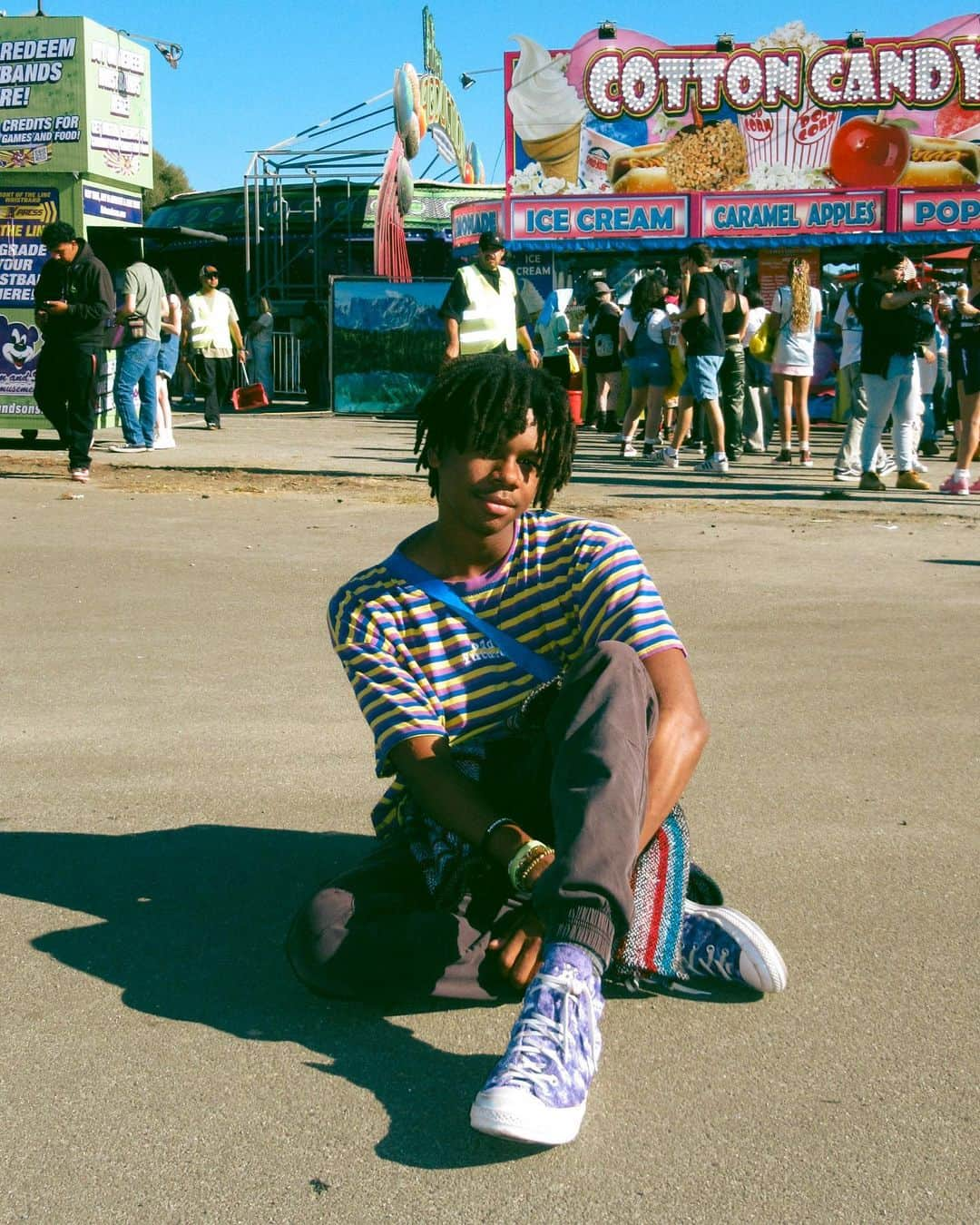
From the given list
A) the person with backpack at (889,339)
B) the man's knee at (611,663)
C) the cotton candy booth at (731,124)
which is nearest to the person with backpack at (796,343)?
the person with backpack at (889,339)

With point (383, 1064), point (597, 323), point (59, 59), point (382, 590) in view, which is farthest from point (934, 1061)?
point (597, 323)

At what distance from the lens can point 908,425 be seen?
11633mm

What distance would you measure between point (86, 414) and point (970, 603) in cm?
687

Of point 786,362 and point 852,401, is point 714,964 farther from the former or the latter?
point 786,362

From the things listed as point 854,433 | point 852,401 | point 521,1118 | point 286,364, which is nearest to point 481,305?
point 852,401

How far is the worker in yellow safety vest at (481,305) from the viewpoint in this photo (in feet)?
35.9

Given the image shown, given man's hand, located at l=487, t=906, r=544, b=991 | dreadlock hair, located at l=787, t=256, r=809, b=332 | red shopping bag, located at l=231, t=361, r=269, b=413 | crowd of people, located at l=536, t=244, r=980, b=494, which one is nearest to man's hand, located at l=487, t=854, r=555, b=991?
man's hand, located at l=487, t=906, r=544, b=991

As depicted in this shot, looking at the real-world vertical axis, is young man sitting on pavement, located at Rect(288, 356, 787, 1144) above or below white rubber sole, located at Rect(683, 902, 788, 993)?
above

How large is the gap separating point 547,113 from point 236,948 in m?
22.0

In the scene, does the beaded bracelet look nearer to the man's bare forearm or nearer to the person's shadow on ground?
the man's bare forearm

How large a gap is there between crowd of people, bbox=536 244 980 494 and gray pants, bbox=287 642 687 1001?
877 centimetres

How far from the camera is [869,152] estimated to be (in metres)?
22.7

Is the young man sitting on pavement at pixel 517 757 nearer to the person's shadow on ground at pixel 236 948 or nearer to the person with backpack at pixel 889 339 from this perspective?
the person's shadow on ground at pixel 236 948

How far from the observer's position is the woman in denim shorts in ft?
46.7
